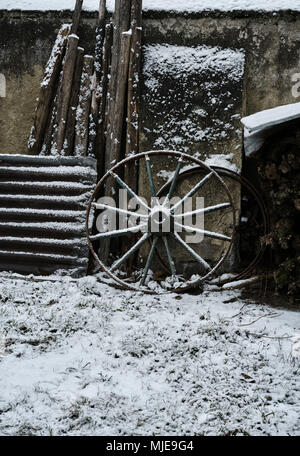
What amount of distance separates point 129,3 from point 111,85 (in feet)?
2.86

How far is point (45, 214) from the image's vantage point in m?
3.88

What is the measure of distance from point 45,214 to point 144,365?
6.75ft

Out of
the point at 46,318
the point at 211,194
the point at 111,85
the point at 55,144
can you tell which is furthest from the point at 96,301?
the point at 111,85

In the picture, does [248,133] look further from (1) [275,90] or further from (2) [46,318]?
(2) [46,318]

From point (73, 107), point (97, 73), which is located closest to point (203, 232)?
point (73, 107)

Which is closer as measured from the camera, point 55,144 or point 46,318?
point 46,318

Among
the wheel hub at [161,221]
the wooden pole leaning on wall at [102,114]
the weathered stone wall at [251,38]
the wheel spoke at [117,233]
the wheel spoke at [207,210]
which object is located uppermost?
the weathered stone wall at [251,38]

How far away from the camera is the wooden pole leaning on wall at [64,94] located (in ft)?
13.6

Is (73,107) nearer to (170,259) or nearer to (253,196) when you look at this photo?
(170,259)

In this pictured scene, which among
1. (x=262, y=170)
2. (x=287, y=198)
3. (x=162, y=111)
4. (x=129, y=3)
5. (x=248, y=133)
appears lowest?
(x=287, y=198)

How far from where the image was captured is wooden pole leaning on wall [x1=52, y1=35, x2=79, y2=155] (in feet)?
13.6

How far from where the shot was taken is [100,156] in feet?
13.8

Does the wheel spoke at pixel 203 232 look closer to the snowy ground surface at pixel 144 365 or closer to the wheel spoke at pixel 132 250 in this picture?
the wheel spoke at pixel 132 250

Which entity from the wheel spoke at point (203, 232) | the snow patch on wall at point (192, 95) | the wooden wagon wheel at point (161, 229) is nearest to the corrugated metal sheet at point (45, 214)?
the wooden wagon wheel at point (161, 229)
